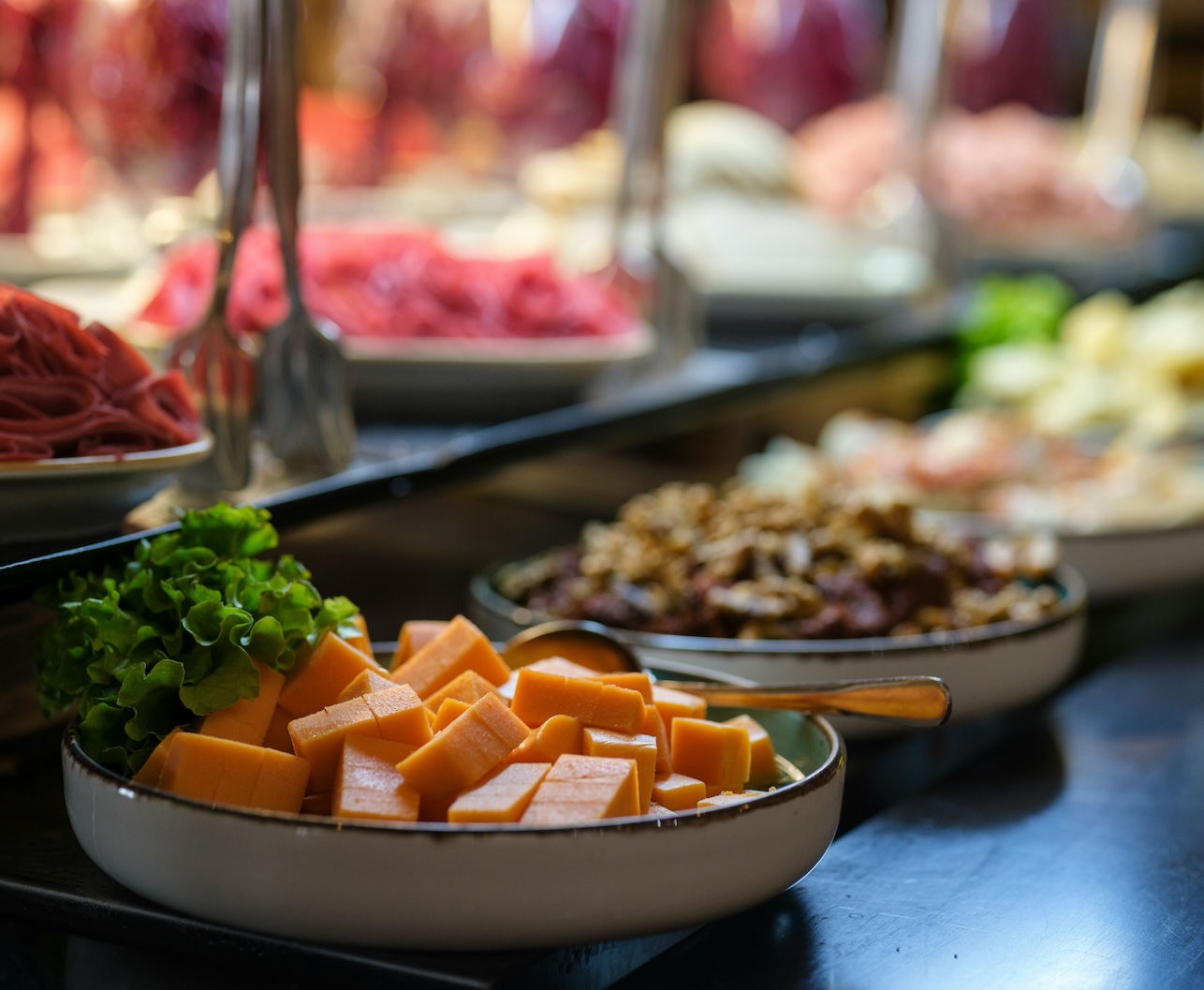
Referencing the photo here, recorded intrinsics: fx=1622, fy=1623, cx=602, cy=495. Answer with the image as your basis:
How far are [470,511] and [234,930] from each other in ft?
2.64

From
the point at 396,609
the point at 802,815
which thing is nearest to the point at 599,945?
the point at 802,815

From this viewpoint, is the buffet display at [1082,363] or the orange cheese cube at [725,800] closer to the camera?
the orange cheese cube at [725,800]

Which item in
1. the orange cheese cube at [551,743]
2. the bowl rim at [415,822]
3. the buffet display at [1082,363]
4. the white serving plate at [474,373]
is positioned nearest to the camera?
the bowl rim at [415,822]

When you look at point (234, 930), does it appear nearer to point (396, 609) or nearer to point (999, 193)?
point (396, 609)

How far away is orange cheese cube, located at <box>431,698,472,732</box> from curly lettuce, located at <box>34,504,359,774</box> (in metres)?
0.09

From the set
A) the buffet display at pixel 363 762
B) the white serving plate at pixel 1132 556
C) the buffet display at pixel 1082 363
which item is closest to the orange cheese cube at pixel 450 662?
the buffet display at pixel 363 762

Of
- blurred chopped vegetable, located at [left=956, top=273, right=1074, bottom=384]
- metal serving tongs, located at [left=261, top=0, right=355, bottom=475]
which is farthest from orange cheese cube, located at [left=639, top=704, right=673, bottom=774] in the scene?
blurred chopped vegetable, located at [left=956, top=273, right=1074, bottom=384]

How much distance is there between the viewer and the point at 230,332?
117 cm

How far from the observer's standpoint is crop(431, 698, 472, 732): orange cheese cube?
2.83 ft

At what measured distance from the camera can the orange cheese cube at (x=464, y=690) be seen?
89 cm

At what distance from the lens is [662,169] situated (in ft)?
6.09

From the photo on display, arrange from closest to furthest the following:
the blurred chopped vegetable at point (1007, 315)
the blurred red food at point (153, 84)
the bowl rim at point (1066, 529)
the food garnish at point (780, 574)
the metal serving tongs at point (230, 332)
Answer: the metal serving tongs at point (230, 332), the food garnish at point (780, 574), the blurred red food at point (153, 84), the bowl rim at point (1066, 529), the blurred chopped vegetable at point (1007, 315)

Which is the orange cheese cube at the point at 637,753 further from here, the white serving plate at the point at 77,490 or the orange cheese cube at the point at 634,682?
the white serving plate at the point at 77,490

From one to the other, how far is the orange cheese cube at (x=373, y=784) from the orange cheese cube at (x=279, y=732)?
0.23 ft
